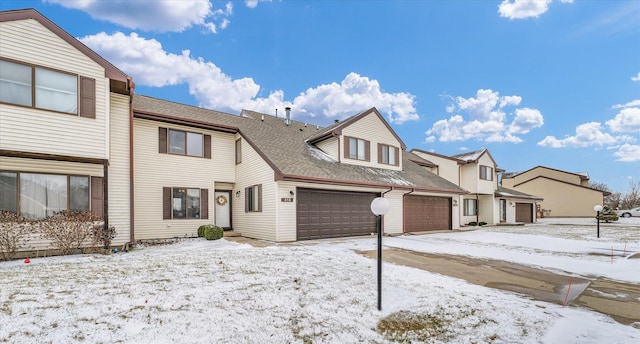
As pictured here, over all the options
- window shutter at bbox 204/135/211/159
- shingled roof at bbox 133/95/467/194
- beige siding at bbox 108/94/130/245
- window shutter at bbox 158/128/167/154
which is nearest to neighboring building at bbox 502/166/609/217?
shingled roof at bbox 133/95/467/194

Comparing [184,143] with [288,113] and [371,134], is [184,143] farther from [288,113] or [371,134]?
[371,134]

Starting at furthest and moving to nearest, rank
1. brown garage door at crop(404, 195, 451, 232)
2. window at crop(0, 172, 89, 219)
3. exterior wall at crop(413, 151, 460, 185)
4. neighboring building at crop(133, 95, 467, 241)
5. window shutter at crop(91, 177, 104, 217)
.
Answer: exterior wall at crop(413, 151, 460, 185) → brown garage door at crop(404, 195, 451, 232) → neighboring building at crop(133, 95, 467, 241) → window shutter at crop(91, 177, 104, 217) → window at crop(0, 172, 89, 219)

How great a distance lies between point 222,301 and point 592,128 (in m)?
52.3

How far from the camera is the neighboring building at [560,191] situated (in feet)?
111

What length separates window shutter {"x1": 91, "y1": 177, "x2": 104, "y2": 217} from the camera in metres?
10.2

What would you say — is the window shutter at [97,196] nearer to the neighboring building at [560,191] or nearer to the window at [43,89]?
the window at [43,89]

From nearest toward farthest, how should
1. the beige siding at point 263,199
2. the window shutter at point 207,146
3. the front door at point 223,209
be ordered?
the beige siding at point 263,199 < the window shutter at point 207,146 < the front door at point 223,209

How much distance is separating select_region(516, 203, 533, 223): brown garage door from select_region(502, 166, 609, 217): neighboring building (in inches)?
333

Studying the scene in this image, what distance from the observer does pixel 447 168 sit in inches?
1006

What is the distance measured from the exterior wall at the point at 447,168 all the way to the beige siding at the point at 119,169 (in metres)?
23.0

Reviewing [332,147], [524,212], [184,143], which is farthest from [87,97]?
[524,212]

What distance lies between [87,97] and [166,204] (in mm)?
5242

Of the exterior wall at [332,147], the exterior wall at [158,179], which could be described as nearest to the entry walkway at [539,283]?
the exterior wall at [332,147]

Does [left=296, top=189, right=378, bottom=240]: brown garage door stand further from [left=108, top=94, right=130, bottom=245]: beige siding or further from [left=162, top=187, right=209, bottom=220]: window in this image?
[left=108, top=94, right=130, bottom=245]: beige siding
